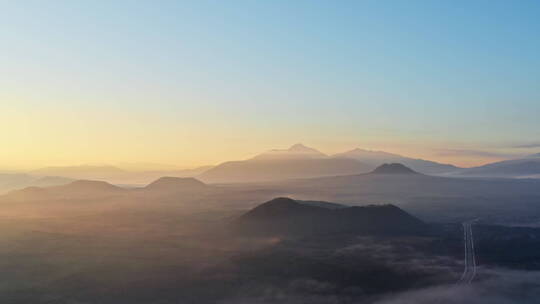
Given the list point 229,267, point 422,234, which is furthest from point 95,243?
point 422,234

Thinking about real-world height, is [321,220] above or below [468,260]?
above

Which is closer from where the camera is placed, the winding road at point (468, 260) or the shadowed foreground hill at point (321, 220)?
the winding road at point (468, 260)

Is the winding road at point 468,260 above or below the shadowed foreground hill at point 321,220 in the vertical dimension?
below

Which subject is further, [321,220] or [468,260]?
[321,220]
